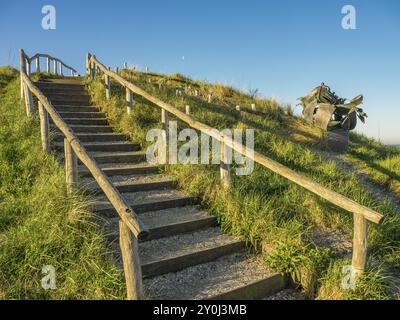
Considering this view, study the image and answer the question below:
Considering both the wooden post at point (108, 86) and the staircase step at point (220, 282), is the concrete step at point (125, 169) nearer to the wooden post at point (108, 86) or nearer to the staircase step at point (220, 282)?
the staircase step at point (220, 282)

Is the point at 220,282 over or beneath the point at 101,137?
beneath

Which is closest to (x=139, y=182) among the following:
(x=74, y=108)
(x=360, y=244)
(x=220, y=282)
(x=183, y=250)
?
(x=183, y=250)

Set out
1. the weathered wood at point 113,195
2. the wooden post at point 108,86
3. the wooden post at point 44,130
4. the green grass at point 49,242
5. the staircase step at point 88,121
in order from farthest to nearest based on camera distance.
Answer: the wooden post at point 108,86
the staircase step at point 88,121
the wooden post at point 44,130
the green grass at point 49,242
the weathered wood at point 113,195

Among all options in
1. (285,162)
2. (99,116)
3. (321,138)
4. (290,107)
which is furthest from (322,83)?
(99,116)

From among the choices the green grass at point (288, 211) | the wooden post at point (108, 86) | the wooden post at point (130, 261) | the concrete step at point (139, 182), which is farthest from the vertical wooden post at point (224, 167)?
the wooden post at point (108, 86)

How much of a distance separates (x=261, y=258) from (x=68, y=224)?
2.39 metres

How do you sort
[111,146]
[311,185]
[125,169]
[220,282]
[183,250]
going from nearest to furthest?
1. [220,282]
2. [311,185]
3. [183,250]
4. [125,169]
5. [111,146]

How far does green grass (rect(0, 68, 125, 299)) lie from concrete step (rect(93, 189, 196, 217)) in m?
0.37

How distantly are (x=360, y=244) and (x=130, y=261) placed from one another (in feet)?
7.89

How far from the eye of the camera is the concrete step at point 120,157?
7.28m

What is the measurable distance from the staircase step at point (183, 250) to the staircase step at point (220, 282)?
0.25 feet

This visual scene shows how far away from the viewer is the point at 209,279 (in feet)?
14.4

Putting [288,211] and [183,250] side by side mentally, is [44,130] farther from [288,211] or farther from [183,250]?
[288,211]

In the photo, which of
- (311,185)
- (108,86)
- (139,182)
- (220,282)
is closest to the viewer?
(220,282)
